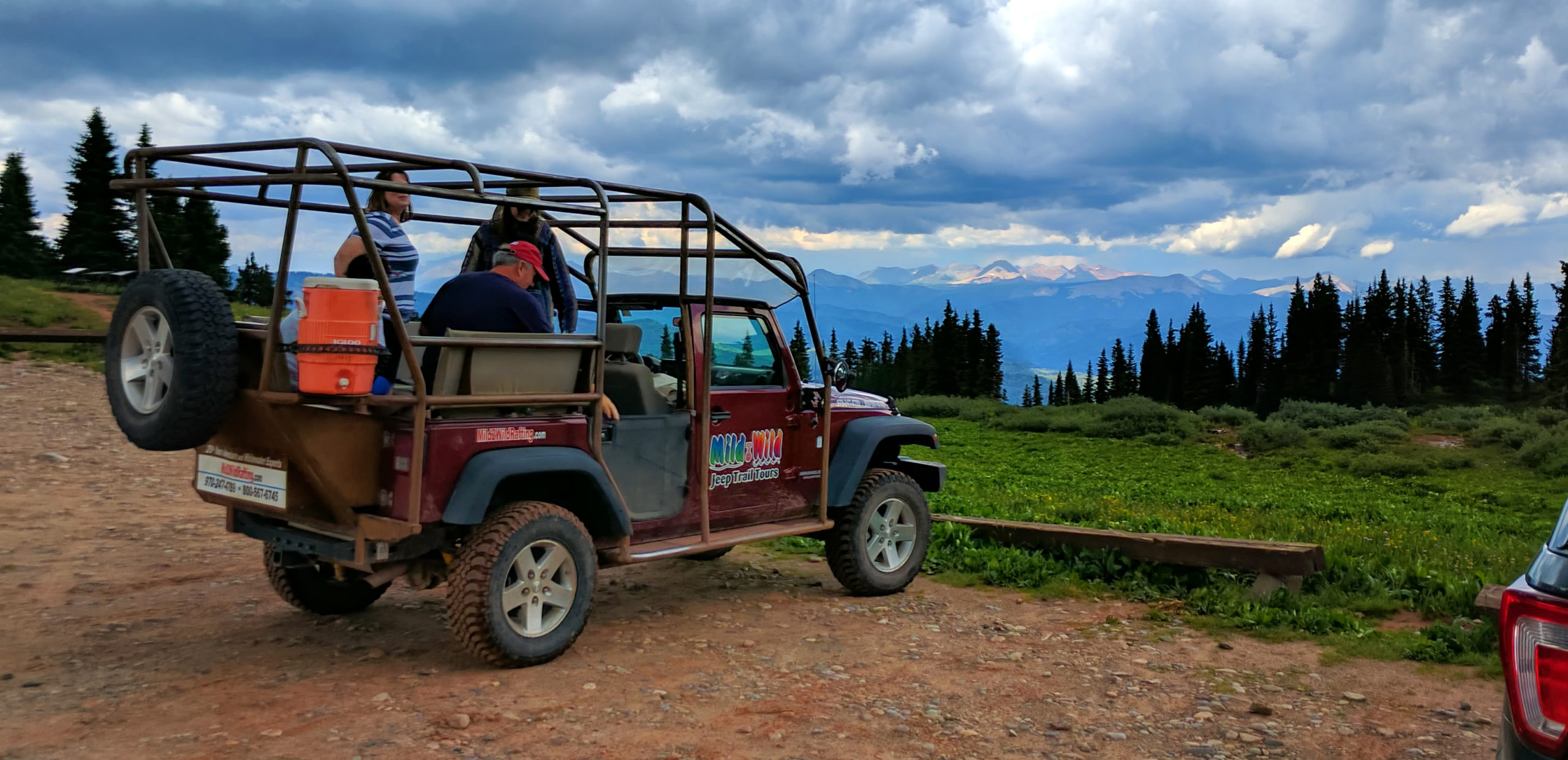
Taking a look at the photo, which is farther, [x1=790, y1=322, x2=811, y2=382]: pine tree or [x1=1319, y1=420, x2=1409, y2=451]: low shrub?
[x1=1319, y1=420, x2=1409, y2=451]: low shrub

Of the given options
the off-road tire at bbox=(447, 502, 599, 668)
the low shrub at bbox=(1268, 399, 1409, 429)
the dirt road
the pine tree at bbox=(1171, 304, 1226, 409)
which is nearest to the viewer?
the dirt road

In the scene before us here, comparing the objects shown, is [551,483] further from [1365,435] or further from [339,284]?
[1365,435]

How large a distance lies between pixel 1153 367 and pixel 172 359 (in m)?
96.6

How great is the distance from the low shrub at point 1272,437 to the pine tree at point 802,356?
37.6 m

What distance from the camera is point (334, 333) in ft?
16.7

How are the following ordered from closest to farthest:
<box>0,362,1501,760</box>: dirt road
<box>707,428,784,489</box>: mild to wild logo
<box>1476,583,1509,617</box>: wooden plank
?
<box>0,362,1501,760</box>: dirt road, <box>1476,583,1509,617</box>: wooden plank, <box>707,428,784,489</box>: mild to wild logo

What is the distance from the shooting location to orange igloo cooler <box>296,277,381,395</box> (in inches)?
200

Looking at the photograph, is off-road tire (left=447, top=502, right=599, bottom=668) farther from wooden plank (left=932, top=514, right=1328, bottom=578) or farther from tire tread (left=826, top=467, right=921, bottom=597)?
wooden plank (left=932, top=514, right=1328, bottom=578)

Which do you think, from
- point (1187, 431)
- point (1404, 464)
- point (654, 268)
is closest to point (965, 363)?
point (1187, 431)

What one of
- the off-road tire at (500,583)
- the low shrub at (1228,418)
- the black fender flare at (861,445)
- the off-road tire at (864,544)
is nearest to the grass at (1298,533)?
the off-road tire at (864,544)

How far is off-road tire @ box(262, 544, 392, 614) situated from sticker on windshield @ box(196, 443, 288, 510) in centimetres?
90

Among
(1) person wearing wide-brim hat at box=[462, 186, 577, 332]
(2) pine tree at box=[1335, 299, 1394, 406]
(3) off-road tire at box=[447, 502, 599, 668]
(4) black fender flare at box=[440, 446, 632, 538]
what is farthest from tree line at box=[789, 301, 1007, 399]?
(3) off-road tire at box=[447, 502, 599, 668]

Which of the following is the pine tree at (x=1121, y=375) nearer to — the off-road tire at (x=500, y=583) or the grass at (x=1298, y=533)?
the grass at (x=1298, y=533)

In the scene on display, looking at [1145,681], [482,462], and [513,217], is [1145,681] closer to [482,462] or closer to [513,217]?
[482,462]
